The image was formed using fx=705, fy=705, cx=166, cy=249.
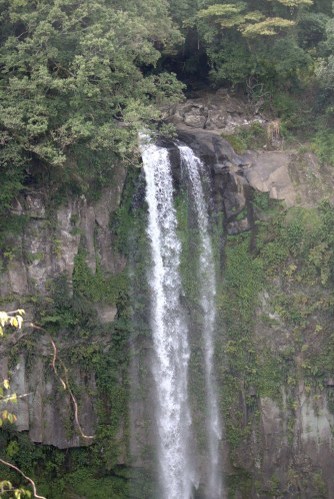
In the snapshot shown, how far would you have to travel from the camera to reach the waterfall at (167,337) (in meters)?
17.2

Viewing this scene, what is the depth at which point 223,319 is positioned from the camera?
58.5 feet

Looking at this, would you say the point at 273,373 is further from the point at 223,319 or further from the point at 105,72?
the point at 105,72

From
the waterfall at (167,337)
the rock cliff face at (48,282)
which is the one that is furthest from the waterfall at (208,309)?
the rock cliff face at (48,282)

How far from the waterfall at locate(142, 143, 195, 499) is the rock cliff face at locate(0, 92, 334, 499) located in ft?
1.87

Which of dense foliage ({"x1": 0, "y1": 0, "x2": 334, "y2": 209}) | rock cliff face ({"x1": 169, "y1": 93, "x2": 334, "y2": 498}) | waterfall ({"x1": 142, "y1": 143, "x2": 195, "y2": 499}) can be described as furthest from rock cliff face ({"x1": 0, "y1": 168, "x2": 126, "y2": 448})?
rock cliff face ({"x1": 169, "y1": 93, "x2": 334, "y2": 498})

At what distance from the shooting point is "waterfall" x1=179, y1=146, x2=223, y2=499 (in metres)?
17.6

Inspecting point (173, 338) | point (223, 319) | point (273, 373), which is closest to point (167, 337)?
point (173, 338)

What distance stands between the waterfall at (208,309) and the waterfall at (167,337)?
0.53m

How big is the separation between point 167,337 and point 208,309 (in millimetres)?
1299

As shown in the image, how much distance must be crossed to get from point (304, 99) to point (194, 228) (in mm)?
5872

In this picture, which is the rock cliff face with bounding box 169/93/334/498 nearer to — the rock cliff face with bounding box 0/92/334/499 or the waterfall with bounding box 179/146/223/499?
the rock cliff face with bounding box 0/92/334/499

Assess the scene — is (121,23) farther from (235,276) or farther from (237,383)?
(237,383)

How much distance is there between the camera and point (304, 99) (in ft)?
68.0

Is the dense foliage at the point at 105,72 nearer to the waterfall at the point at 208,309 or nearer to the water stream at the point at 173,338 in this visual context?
the water stream at the point at 173,338
